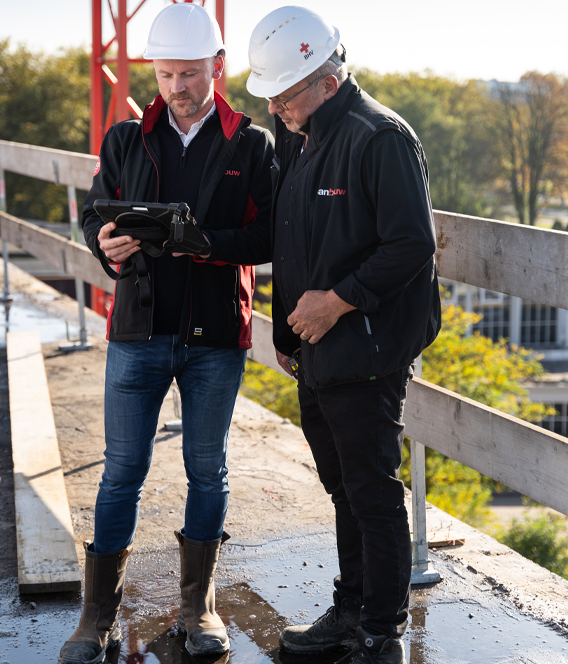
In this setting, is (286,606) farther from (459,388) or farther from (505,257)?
(459,388)

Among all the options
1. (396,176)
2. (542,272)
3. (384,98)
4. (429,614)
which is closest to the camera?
(396,176)

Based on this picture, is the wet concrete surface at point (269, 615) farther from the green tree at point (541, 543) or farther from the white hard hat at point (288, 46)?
the green tree at point (541, 543)

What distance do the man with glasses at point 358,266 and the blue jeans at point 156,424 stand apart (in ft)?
1.27

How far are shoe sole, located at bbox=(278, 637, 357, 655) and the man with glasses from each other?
276mm

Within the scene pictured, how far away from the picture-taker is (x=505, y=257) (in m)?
2.62

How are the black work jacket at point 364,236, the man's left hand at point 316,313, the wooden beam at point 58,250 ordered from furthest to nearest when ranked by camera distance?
the wooden beam at point 58,250, the man's left hand at point 316,313, the black work jacket at point 364,236

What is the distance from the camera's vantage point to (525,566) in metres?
3.20

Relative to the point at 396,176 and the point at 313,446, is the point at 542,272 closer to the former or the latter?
the point at 396,176

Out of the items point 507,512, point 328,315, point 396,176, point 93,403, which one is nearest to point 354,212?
point 396,176

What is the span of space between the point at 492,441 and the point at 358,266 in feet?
2.77

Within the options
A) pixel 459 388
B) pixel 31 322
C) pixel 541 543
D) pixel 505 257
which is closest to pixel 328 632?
pixel 505 257

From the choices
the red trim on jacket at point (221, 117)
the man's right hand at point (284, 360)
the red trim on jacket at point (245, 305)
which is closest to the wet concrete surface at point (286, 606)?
the man's right hand at point (284, 360)

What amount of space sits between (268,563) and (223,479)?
0.70m

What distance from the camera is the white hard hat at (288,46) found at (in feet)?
7.29
